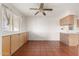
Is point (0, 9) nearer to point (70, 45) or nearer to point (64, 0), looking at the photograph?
point (64, 0)

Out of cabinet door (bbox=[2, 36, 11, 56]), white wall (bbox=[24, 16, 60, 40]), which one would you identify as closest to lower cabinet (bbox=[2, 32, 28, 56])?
cabinet door (bbox=[2, 36, 11, 56])

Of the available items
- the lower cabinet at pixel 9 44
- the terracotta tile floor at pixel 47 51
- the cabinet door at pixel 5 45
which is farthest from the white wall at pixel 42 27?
the cabinet door at pixel 5 45

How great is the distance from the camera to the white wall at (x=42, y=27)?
435 inches

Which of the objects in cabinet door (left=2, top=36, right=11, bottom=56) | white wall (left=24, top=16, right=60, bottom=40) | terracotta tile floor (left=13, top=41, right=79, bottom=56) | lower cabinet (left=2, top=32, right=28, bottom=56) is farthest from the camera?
white wall (left=24, top=16, right=60, bottom=40)

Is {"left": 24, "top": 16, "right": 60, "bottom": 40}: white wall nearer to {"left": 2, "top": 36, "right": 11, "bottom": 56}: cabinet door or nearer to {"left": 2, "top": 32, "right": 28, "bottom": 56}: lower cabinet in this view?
{"left": 2, "top": 32, "right": 28, "bottom": 56}: lower cabinet

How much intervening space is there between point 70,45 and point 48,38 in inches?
145

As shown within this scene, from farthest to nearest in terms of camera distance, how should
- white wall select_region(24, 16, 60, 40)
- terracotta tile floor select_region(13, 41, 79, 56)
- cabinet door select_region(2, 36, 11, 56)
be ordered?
white wall select_region(24, 16, 60, 40) → terracotta tile floor select_region(13, 41, 79, 56) → cabinet door select_region(2, 36, 11, 56)

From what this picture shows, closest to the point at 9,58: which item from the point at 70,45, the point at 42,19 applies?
the point at 70,45

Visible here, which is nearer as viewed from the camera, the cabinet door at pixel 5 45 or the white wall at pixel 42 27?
the cabinet door at pixel 5 45

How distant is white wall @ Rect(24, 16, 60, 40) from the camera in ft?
36.2

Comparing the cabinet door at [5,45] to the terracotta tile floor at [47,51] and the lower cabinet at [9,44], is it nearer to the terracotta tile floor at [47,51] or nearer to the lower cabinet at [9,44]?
the lower cabinet at [9,44]

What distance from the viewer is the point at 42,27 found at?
1112cm

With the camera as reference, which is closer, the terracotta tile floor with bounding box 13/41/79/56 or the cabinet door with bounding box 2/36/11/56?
the cabinet door with bounding box 2/36/11/56

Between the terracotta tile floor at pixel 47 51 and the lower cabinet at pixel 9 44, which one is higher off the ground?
the lower cabinet at pixel 9 44
